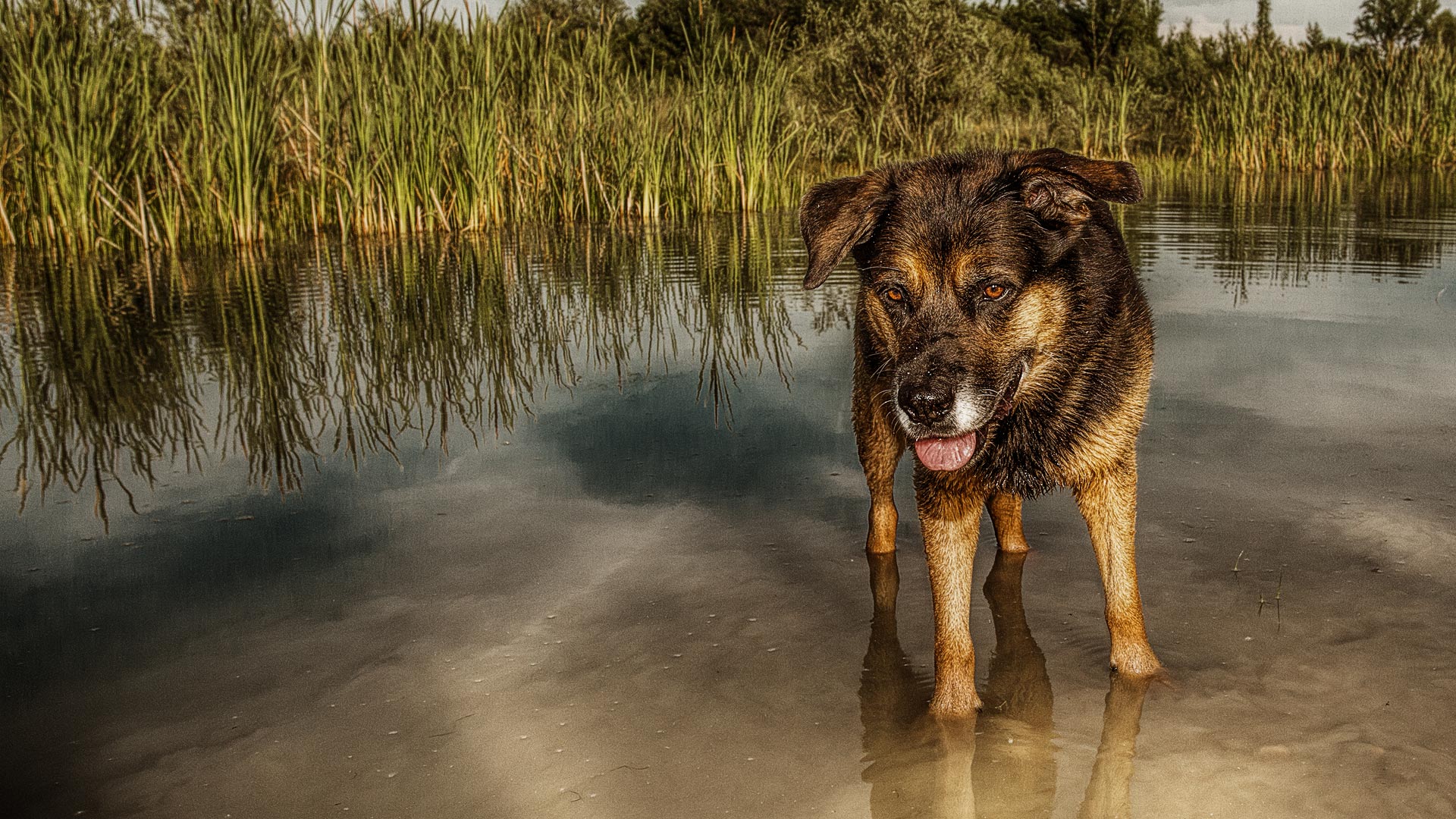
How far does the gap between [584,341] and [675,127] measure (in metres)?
8.89

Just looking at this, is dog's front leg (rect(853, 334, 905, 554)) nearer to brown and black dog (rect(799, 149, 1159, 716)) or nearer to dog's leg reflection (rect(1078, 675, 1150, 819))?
brown and black dog (rect(799, 149, 1159, 716))

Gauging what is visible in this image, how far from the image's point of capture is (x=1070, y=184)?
3121mm

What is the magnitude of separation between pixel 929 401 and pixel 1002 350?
36 centimetres

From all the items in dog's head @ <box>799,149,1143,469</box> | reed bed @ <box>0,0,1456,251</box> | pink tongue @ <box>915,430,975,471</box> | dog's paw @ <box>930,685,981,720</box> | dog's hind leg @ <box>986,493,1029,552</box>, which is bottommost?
dog's paw @ <box>930,685,981,720</box>

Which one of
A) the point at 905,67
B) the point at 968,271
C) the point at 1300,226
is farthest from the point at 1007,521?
the point at 905,67

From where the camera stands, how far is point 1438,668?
3.05m

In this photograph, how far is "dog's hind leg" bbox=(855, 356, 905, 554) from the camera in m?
4.03

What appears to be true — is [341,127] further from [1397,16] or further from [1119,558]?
[1397,16]

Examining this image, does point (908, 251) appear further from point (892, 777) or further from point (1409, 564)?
point (1409, 564)

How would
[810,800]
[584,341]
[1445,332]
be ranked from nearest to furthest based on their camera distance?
[810,800] < [1445,332] < [584,341]

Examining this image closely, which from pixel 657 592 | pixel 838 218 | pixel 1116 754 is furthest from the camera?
pixel 657 592

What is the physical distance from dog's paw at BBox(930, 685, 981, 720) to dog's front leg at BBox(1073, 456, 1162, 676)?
1.66 feet

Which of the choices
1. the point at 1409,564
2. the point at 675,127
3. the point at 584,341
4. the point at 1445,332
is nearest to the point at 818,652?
the point at 1409,564

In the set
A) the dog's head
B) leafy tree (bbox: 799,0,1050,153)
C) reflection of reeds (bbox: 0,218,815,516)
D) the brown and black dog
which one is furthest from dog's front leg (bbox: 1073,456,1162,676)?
leafy tree (bbox: 799,0,1050,153)
